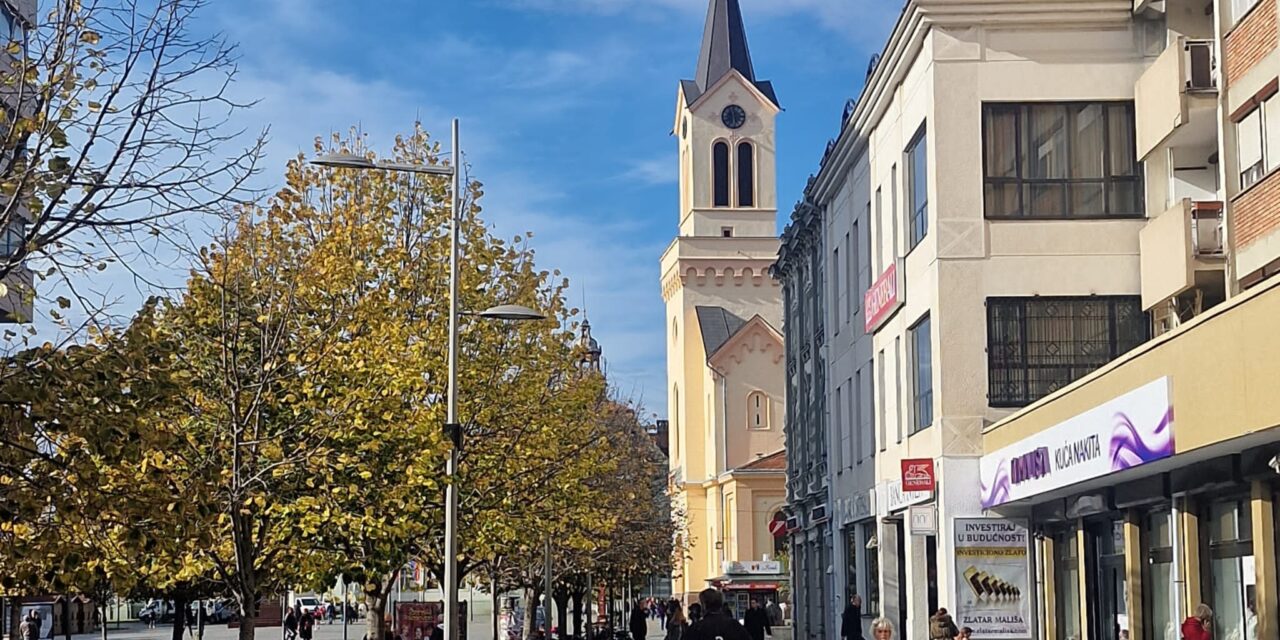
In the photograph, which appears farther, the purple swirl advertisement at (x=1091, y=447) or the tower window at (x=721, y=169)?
the tower window at (x=721, y=169)

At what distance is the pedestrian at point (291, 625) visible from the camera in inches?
2244

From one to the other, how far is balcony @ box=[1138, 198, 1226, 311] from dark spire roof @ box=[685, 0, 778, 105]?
76.4 m

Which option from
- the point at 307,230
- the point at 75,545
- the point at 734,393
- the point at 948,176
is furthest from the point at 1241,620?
the point at 734,393

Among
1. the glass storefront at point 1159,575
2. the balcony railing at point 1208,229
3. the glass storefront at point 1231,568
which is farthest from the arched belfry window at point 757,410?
the glass storefront at point 1231,568

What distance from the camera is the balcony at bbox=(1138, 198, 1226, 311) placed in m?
26.3

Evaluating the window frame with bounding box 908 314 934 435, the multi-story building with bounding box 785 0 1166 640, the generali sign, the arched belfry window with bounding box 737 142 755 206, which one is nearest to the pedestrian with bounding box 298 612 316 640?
the generali sign

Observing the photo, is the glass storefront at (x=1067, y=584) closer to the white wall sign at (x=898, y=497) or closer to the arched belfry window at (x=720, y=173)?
the white wall sign at (x=898, y=497)

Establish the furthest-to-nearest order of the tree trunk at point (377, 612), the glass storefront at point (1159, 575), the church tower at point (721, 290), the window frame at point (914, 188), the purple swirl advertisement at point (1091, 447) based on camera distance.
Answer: the church tower at point (721, 290), the tree trunk at point (377, 612), the window frame at point (914, 188), the glass storefront at point (1159, 575), the purple swirl advertisement at point (1091, 447)

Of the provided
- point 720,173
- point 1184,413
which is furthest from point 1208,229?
point 720,173

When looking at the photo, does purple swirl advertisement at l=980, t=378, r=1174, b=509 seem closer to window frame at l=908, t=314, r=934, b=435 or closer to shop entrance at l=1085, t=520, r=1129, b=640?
shop entrance at l=1085, t=520, r=1129, b=640

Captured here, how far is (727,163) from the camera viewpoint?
10425cm

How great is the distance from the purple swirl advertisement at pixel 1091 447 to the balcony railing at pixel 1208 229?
3.99m

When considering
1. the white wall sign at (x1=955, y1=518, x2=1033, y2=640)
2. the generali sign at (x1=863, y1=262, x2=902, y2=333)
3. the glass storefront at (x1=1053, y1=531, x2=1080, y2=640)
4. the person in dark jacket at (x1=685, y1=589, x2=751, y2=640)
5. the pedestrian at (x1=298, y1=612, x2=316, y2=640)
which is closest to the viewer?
the person in dark jacket at (x1=685, y1=589, x2=751, y2=640)

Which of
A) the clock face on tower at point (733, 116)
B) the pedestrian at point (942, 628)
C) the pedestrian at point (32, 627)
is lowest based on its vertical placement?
the pedestrian at point (32, 627)
